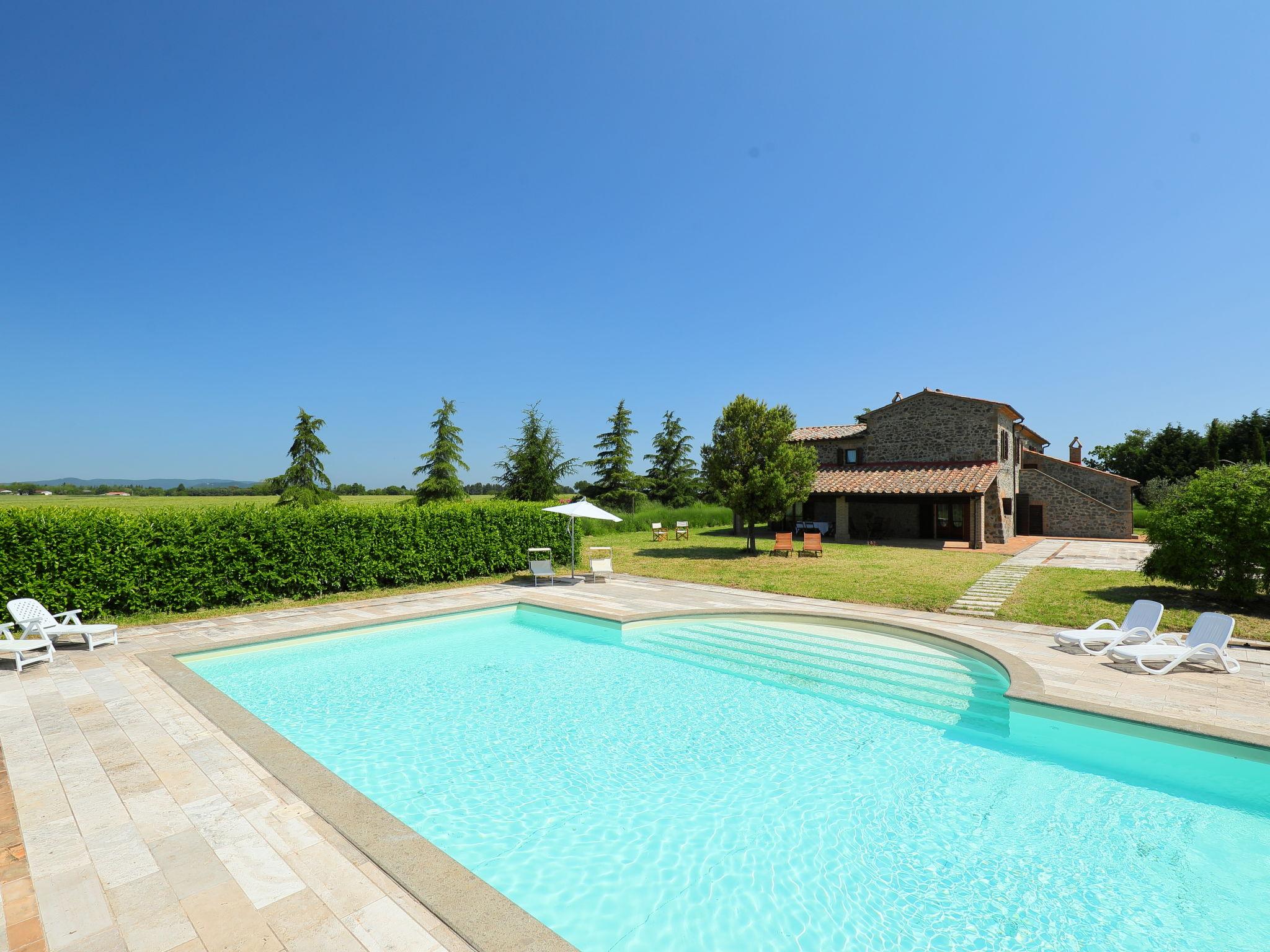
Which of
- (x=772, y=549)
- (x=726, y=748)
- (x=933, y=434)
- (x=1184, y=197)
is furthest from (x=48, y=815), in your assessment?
(x=933, y=434)

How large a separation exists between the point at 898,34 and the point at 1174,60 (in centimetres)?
530

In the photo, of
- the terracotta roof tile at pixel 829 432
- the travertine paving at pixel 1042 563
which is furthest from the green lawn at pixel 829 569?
the terracotta roof tile at pixel 829 432

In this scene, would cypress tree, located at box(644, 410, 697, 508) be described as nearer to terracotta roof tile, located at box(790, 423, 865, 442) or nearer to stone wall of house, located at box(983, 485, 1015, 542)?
terracotta roof tile, located at box(790, 423, 865, 442)

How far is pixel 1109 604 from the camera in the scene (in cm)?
1270

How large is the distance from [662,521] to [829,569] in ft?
54.1

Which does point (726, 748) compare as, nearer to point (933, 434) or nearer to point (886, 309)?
point (886, 309)

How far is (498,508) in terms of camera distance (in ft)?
57.6

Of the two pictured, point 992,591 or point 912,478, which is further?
point 912,478

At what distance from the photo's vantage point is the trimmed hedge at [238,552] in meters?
10.2

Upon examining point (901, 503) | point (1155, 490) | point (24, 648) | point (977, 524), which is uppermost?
point (1155, 490)

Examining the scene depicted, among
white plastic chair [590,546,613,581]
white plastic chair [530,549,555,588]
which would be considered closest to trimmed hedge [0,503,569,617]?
white plastic chair [530,549,555,588]

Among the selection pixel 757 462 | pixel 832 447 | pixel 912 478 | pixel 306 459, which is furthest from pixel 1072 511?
pixel 306 459

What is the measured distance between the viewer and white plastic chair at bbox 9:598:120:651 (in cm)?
845

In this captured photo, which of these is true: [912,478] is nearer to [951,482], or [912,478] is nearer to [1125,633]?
[951,482]
